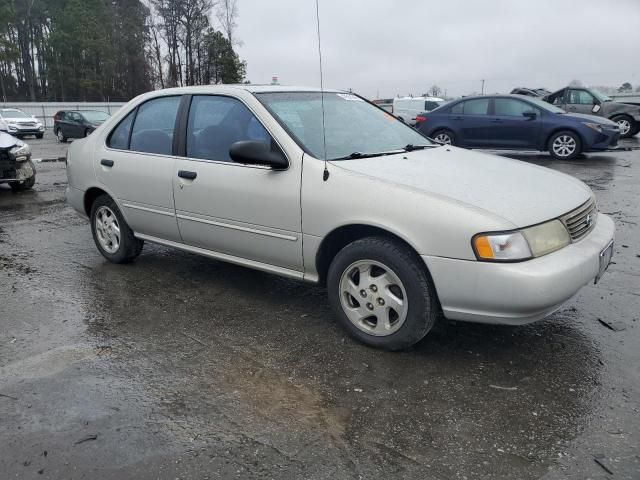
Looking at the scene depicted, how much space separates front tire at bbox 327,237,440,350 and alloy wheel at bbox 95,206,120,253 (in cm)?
256

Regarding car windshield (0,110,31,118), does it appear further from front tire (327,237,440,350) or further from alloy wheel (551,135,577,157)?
front tire (327,237,440,350)

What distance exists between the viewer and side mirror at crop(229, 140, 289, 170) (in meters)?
3.48

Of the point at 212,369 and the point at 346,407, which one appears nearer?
the point at 346,407

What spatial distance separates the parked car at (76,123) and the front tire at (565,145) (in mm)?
19458

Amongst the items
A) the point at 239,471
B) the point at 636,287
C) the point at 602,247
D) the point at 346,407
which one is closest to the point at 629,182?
the point at 636,287

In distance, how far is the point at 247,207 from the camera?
377 centimetres

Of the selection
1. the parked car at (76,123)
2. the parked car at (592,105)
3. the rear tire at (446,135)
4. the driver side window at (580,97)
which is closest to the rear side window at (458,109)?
the rear tire at (446,135)

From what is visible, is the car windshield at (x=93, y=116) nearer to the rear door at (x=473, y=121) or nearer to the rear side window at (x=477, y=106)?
the rear door at (x=473, y=121)

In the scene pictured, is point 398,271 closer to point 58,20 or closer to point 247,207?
point 247,207

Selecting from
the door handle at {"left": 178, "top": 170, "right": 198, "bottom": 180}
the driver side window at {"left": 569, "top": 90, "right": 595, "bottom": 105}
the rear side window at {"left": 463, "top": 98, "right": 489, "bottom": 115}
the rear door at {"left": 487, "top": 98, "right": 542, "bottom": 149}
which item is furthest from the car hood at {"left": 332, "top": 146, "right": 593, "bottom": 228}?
the driver side window at {"left": 569, "top": 90, "right": 595, "bottom": 105}

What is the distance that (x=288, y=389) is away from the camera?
9.60 ft

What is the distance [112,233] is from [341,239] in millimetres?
2634

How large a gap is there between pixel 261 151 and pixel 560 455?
7.83ft

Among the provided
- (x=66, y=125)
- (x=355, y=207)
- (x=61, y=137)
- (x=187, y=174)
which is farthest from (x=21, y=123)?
(x=355, y=207)
